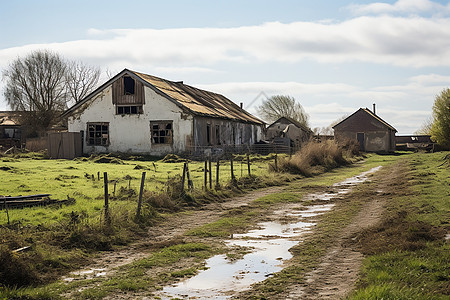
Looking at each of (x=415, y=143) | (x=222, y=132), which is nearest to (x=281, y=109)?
(x=415, y=143)

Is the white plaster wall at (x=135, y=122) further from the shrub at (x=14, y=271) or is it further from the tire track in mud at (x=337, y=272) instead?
the shrub at (x=14, y=271)

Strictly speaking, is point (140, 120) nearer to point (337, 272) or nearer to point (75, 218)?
point (75, 218)

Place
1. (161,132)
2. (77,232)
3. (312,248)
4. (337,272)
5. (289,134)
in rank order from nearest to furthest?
(337,272) < (312,248) < (77,232) < (161,132) < (289,134)

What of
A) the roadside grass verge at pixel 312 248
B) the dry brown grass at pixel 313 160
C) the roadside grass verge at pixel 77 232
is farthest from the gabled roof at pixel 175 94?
the roadside grass verge at pixel 77 232

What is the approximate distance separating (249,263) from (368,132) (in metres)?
58.3

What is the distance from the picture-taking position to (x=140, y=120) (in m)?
38.8

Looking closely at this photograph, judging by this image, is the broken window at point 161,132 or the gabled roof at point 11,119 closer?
the broken window at point 161,132

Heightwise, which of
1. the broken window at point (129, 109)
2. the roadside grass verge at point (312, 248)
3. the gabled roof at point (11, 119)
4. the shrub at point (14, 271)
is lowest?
the roadside grass verge at point (312, 248)

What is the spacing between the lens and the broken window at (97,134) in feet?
130

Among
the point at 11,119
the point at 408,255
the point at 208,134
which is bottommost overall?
the point at 408,255

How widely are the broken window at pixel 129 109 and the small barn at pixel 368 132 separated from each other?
33.1m

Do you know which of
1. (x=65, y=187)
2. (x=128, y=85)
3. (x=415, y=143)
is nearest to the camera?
(x=65, y=187)

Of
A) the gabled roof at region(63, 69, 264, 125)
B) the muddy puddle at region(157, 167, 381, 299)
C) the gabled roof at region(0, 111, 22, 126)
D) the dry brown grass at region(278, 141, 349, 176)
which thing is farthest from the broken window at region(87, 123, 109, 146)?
the muddy puddle at region(157, 167, 381, 299)

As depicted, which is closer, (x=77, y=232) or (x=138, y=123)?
(x=77, y=232)
